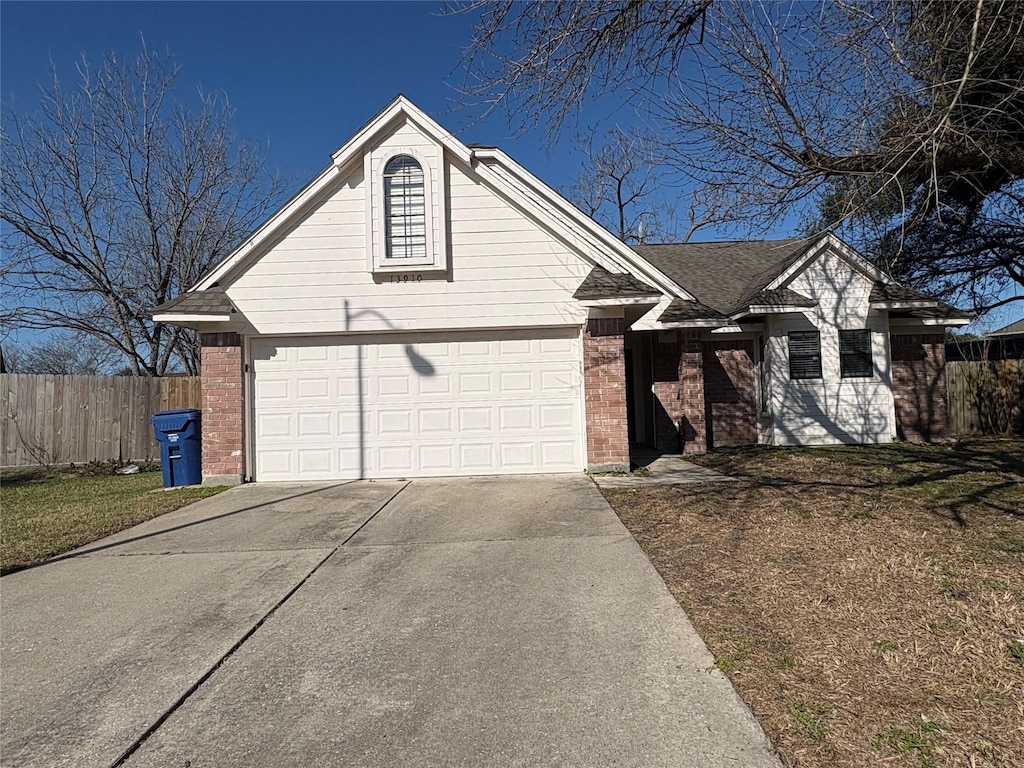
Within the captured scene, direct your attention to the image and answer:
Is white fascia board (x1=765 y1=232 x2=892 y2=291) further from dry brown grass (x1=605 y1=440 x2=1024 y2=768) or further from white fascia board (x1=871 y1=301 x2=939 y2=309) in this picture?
dry brown grass (x1=605 y1=440 x2=1024 y2=768)

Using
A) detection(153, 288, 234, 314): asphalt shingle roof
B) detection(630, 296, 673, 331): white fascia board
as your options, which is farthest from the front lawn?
detection(630, 296, 673, 331): white fascia board

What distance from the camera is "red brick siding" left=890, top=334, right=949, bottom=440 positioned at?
14242 mm

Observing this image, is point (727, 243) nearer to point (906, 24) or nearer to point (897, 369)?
point (897, 369)

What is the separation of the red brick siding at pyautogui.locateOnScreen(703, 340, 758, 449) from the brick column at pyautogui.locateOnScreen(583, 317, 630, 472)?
4771mm

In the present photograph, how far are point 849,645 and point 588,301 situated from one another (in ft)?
21.1

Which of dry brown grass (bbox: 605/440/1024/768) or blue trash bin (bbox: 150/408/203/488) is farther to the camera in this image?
blue trash bin (bbox: 150/408/203/488)

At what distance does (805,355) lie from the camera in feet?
44.8

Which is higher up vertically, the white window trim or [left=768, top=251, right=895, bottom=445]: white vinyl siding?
the white window trim

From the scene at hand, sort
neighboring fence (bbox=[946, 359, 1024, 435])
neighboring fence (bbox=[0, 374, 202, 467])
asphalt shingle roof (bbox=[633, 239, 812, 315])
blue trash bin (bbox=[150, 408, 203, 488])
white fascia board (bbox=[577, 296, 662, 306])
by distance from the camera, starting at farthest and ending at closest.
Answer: neighboring fence (bbox=[946, 359, 1024, 435]), asphalt shingle roof (bbox=[633, 239, 812, 315]), neighboring fence (bbox=[0, 374, 202, 467]), blue trash bin (bbox=[150, 408, 203, 488]), white fascia board (bbox=[577, 296, 662, 306])

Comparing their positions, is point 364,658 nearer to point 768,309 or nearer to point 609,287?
point 609,287

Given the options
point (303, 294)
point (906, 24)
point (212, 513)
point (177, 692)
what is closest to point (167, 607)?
point (177, 692)

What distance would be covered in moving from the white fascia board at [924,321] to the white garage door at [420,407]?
852 cm

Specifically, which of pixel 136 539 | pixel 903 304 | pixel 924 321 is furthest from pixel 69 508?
pixel 924 321

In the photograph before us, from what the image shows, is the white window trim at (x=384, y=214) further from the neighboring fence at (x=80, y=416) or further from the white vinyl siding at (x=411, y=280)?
the neighboring fence at (x=80, y=416)
